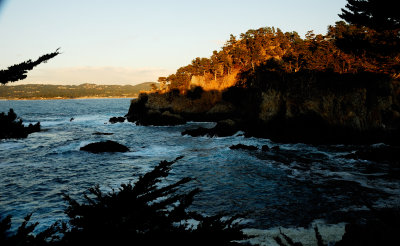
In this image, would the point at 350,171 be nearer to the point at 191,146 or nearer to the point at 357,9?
the point at 357,9

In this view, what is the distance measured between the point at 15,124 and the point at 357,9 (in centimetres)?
1532

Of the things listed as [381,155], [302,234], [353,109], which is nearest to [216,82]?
[353,109]

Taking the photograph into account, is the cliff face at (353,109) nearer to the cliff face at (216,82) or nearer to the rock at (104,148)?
the rock at (104,148)

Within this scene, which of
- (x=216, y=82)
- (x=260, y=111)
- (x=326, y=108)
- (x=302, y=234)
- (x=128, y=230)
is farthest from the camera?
(x=216, y=82)

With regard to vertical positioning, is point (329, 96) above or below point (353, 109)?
above

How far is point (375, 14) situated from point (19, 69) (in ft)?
46.6

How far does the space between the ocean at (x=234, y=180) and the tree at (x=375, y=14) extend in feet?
28.1

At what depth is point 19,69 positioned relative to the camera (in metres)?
3.49

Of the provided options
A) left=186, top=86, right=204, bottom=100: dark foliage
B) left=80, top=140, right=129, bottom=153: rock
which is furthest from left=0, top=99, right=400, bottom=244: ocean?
left=186, top=86, right=204, bottom=100: dark foliage

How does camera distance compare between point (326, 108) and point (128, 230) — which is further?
point (326, 108)

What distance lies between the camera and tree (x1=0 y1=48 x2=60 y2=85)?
11.3 feet

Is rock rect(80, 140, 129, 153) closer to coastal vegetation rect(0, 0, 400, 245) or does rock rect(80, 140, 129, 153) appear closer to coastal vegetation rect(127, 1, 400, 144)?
coastal vegetation rect(0, 0, 400, 245)

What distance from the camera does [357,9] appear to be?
43.1ft

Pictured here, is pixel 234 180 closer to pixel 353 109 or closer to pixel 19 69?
pixel 19 69
